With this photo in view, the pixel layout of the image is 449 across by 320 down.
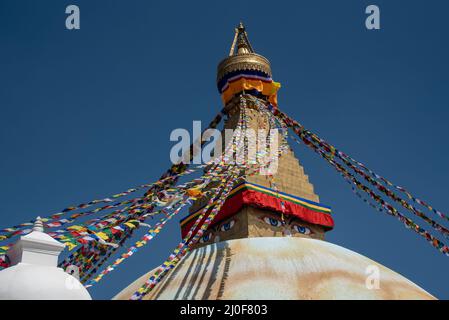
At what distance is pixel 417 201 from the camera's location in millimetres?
10336

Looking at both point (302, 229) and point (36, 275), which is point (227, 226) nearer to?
point (302, 229)

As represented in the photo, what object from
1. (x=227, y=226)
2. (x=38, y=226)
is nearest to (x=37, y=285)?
(x=38, y=226)

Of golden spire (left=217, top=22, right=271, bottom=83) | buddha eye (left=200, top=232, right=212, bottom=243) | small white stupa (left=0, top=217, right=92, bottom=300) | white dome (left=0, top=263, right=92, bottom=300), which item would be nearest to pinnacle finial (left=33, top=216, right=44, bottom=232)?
small white stupa (left=0, top=217, right=92, bottom=300)

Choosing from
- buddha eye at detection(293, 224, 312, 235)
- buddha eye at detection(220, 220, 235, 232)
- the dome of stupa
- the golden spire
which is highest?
the golden spire

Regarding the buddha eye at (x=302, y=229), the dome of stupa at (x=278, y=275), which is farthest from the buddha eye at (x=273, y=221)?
the dome of stupa at (x=278, y=275)

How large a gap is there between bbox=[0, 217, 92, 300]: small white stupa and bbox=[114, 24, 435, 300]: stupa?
2693mm

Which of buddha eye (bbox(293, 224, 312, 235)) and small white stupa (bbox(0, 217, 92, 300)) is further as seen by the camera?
buddha eye (bbox(293, 224, 312, 235))

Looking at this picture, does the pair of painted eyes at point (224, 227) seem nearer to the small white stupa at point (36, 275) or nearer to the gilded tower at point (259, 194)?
the gilded tower at point (259, 194)

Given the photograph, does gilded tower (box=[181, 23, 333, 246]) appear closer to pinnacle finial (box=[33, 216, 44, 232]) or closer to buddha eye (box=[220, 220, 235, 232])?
buddha eye (box=[220, 220, 235, 232])

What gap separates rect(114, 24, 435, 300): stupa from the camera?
7.89 m

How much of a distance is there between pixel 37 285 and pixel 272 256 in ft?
14.0
